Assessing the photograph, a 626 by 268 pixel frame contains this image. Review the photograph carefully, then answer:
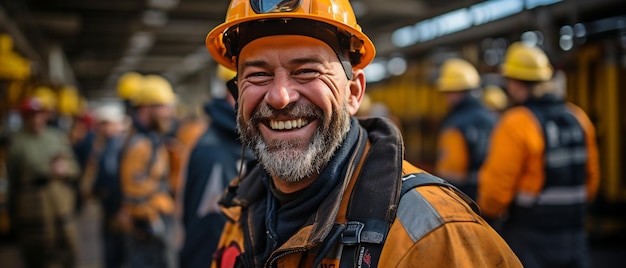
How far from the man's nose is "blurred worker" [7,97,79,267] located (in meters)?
5.34

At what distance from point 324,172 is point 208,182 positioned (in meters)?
1.65

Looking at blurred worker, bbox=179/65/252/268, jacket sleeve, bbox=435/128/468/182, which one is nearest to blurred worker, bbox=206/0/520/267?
blurred worker, bbox=179/65/252/268

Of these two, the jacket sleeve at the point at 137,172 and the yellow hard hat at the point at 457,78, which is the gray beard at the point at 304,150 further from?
the yellow hard hat at the point at 457,78

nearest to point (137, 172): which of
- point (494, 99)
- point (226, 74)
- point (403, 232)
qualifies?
point (226, 74)

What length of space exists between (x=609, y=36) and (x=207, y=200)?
710 centimetres

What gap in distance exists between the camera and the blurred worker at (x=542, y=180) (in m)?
3.68

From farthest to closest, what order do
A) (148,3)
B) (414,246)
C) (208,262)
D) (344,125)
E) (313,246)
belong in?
(148,3) < (208,262) < (344,125) < (313,246) < (414,246)

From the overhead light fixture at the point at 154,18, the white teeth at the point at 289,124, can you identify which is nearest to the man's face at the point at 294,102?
the white teeth at the point at 289,124

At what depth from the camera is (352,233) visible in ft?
4.83

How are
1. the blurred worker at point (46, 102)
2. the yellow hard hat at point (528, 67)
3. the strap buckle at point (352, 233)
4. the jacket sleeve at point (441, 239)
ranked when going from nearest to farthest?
1. the jacket sleeve at point (441, 239)
2. the strap buckle at point (352, 233)
3. the yellow hard hat at point (528, 67)
4. the blurred worker at point (46, 102)

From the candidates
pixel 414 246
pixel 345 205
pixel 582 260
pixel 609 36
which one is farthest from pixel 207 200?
pixel 609 36

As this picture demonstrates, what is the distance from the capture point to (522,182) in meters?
3.82

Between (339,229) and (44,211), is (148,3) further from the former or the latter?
(339,229)

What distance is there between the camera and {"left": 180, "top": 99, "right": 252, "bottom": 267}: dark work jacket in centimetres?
311
